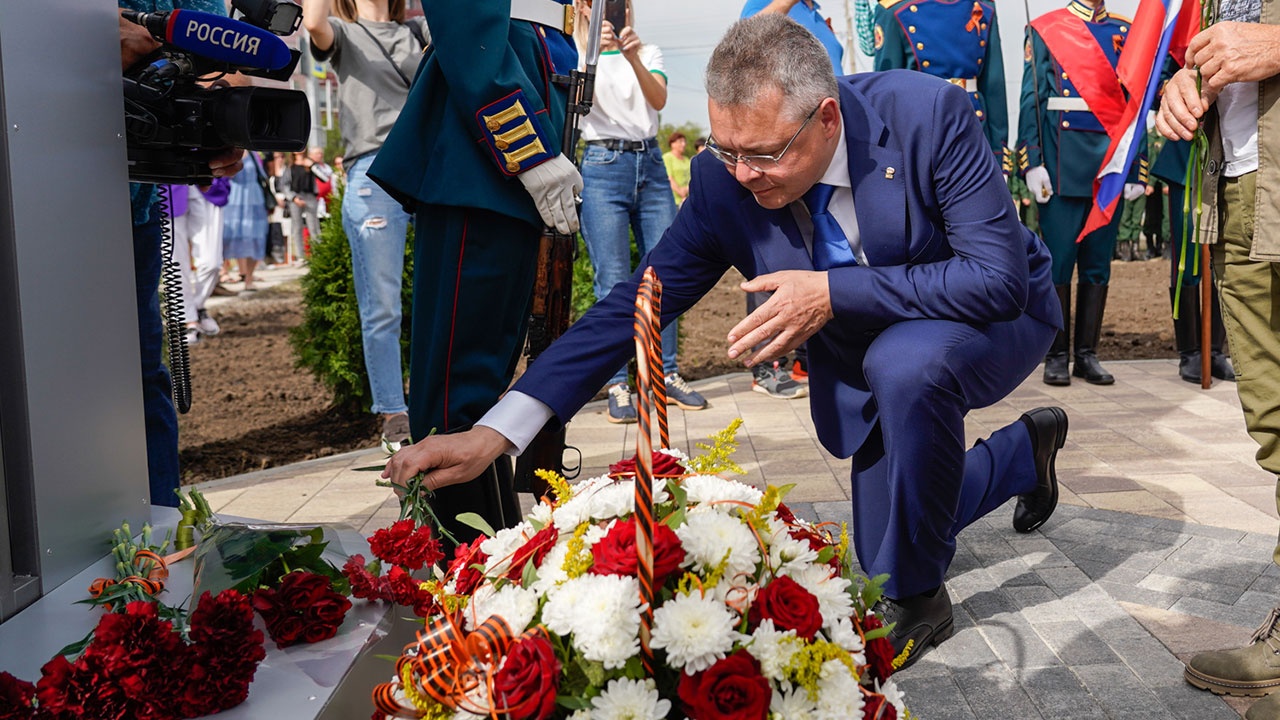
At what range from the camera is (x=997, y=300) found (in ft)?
8.18

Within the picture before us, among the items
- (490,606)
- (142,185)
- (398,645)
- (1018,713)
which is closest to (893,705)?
(490,606)

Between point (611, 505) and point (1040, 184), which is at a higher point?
point (1040, 184)

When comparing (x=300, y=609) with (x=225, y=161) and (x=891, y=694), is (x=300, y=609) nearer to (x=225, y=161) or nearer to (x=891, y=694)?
(x=891, y=694)

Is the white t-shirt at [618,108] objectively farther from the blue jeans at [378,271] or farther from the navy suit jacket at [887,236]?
the navy suit jacket at [887,236]

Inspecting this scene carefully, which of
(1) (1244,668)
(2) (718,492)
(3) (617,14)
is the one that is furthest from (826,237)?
(3) (617,14)

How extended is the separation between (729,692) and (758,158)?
1.45m

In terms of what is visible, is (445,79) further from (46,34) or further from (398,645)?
(398,645)

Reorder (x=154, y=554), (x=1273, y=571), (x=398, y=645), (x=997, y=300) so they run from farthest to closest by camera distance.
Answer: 1. (x=1273, y=571)
2. (x=997, y=300)
3. (x=154, y=554)
4. (x=398, y=645)

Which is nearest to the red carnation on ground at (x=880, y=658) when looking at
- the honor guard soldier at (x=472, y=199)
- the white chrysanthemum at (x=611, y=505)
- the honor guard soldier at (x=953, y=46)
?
the white chrysanthemum at (x=611, y=505)

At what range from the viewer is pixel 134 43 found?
223cm

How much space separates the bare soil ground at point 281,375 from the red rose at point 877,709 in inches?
161

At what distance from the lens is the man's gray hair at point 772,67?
233 centimetres

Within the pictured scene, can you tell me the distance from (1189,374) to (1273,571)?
335cm

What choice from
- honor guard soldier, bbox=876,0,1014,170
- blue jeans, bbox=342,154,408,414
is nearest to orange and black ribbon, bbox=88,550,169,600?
blue jeans, bbox=342,154,408,414
